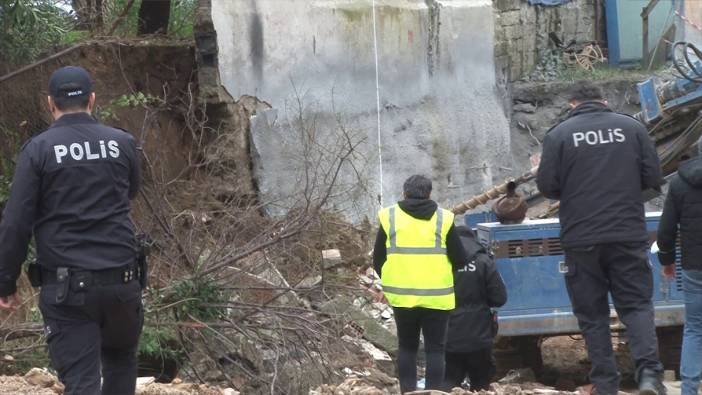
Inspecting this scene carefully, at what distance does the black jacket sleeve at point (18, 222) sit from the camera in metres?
4.79

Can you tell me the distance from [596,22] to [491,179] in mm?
3444

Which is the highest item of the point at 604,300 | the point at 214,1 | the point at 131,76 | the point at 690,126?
the point at 214,1

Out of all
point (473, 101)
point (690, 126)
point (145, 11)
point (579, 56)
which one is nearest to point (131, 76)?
point (145, 11)

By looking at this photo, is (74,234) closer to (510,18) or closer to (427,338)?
(427,338)

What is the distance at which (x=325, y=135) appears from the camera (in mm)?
13570

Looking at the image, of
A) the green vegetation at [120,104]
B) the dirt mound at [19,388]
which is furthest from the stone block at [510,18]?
the dirt mound at [19,388]

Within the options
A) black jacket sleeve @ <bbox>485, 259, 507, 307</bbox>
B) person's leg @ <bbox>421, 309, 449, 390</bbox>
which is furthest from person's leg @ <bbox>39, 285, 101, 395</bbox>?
black jacket sleeve @ <bbox>485, 259, 507, 307</bbox>

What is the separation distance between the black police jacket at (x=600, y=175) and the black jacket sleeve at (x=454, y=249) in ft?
2.87

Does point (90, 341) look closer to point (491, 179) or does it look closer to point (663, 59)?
point (491, 179)

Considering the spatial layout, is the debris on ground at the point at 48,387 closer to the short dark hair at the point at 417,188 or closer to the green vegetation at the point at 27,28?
the short dark hair at the point at 417,188

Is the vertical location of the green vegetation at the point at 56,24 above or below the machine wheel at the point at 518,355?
above

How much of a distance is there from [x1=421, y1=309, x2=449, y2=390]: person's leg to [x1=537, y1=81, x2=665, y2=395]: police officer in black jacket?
101 centimetres

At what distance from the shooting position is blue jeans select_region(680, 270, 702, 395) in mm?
6383

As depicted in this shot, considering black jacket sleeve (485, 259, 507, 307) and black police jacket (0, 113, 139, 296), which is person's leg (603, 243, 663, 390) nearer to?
black jacket sleeve (485, 259, 507, 307)
